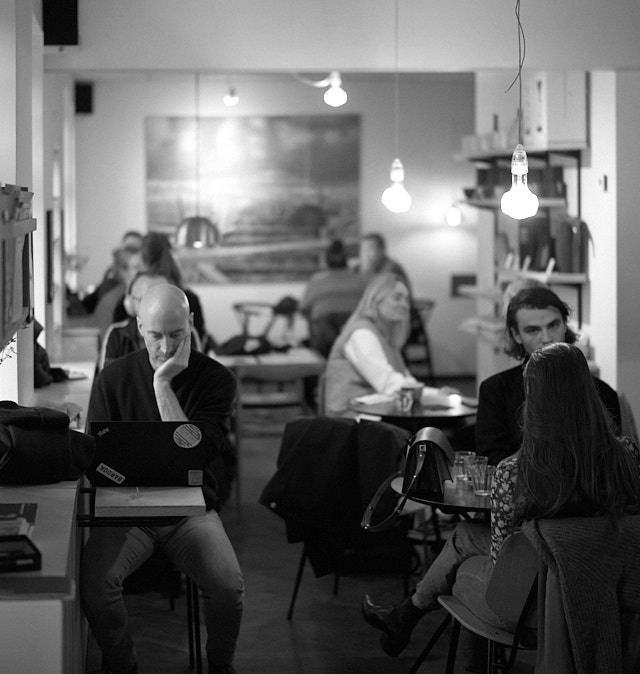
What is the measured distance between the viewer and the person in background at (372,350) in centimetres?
594

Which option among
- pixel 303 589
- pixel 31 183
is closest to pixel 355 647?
pixel 303 589

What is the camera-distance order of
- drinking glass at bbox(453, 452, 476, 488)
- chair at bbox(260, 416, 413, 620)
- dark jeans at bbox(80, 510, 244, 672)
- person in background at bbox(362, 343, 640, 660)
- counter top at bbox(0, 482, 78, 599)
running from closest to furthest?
1. counter top at bbox(0, 482, 78, 599)
2. person in background at bbox(362, 343, 640, 660)
3. dark jeans at bbox(80, 510, 244, 672)
4. drinking glass at bbox(453, 452, 476, 488)
5. chair at bbox(260, 416, 413, 620)

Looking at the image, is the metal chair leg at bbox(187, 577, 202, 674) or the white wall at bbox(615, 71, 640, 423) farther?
the white wall at bbox(615, 71, 640, 423)

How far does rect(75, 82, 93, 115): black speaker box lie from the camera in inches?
467

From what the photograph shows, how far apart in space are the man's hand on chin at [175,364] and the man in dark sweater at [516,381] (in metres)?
1.07

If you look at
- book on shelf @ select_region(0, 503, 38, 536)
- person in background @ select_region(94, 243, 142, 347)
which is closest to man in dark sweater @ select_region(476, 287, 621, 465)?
book on shelf @ select_region(0, 503, 38, 536)

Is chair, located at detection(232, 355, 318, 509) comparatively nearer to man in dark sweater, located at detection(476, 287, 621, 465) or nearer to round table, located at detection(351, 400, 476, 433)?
round table, located at detection(351, 400, 476, 433)

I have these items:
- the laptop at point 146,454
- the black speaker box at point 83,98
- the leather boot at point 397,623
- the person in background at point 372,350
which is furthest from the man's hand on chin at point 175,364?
the black speaker box at point 83,98

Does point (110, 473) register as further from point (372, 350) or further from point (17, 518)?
point (372, 350)

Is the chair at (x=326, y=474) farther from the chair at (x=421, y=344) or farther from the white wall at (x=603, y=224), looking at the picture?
the chair at (x=421, y=344)

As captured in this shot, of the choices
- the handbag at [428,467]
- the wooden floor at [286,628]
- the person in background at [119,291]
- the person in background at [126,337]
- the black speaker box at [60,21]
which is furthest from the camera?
the person in background at [119,291]

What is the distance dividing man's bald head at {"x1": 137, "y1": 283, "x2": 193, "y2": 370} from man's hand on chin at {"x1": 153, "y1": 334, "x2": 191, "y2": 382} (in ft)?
0.09

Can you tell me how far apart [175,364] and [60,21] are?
263 cm

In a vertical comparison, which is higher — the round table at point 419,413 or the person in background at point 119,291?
the person in background at point 119,291
